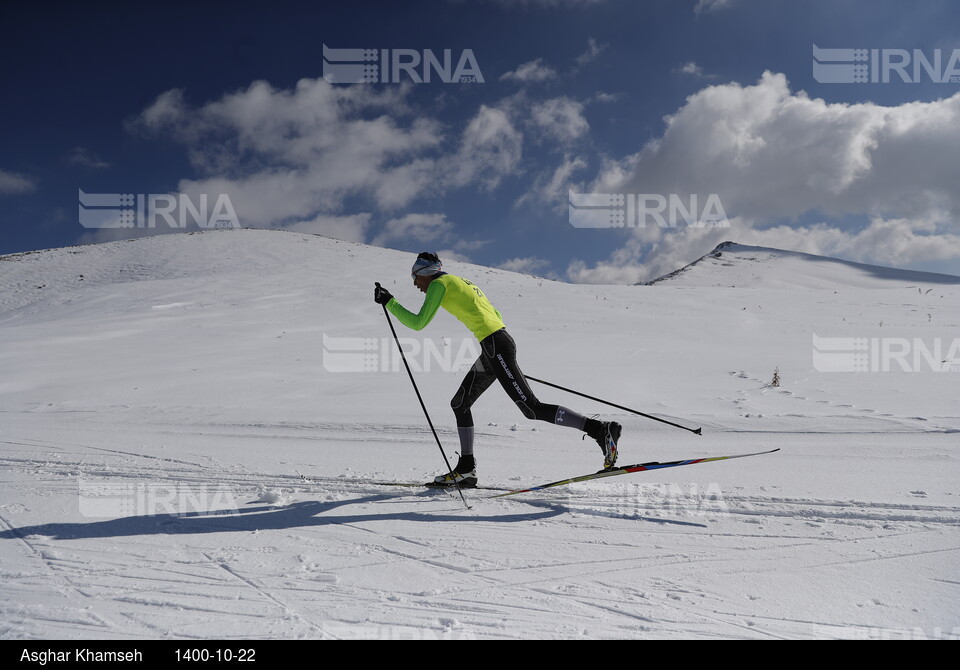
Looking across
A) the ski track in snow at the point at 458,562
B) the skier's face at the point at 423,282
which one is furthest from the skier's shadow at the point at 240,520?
the skier's face at the point at 423,282

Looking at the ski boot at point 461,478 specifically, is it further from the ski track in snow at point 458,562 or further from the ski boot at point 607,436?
the ski boot at point 607,436

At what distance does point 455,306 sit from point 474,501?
61.7 inches

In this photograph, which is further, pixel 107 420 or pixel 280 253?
pixel 280 253

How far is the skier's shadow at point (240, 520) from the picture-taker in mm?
3320

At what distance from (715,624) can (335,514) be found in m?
2.52

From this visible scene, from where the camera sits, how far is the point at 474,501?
13.0 feet

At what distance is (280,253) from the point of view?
105 ft

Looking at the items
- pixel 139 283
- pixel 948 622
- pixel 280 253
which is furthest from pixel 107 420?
pixel 280 253

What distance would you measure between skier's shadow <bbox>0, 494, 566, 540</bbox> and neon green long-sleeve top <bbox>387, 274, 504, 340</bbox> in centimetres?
144

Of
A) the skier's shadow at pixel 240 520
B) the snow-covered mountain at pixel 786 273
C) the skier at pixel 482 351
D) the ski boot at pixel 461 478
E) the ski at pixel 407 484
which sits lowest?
the skier's shadow at pixel 240 520

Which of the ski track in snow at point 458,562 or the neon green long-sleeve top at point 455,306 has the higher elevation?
the neon green long-sleeve top at point 455,306

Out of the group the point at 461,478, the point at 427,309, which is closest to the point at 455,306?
the point at 427,309
